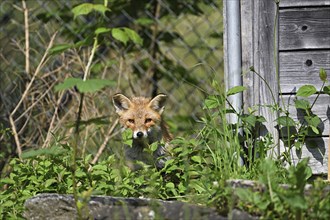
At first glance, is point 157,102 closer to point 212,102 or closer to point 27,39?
point 212,102

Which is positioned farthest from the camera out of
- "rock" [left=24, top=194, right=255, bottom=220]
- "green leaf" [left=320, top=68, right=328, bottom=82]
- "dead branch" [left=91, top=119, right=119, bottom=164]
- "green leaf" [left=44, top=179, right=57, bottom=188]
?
"dead branch" [left=91, top=119, right=119, bottom=164]

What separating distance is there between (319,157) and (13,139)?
3.11 meters

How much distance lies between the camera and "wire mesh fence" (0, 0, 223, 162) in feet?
24.9

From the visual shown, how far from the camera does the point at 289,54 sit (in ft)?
18.5

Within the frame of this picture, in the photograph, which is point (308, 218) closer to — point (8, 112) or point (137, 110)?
point (137, 110)

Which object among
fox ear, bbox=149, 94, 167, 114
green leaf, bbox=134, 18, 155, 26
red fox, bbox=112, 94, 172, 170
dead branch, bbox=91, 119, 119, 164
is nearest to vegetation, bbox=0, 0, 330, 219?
red fox, bbox=112, 94, 172, 170

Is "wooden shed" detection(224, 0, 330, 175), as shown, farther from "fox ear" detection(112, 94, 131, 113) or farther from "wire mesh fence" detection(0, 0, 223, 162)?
"wire mesh fence" detection(0, 0, 223, 162)

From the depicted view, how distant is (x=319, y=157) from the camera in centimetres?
564

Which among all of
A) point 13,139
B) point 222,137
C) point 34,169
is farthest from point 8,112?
point 222,137

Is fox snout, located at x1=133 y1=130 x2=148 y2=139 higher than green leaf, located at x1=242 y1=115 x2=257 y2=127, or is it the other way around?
green leaf, located at x1=242 y1=115 x2=257 y2=127

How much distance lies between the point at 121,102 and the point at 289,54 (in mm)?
1581

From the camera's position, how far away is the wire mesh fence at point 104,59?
758cm

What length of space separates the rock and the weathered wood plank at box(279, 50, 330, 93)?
66.5 inches

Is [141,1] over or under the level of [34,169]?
over
